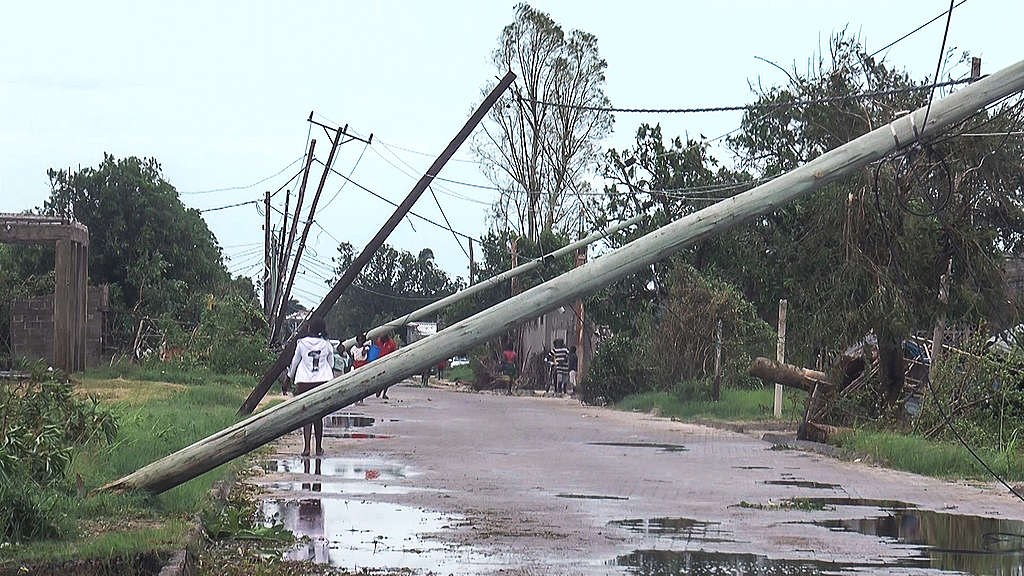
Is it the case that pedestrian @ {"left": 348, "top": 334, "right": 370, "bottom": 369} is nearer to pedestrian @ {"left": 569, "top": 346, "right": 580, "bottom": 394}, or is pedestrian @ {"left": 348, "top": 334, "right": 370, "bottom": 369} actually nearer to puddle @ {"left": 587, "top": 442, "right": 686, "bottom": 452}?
pedestrian @ {"left": 569, "top": 346, "right": 580, "bottom": 394}

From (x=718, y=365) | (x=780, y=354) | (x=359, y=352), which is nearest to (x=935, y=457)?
(x=780, y=354)

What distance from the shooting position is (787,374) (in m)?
22.6

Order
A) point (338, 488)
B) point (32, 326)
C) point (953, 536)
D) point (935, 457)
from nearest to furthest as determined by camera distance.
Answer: point (953, 536) → point (338, 488) → point (935, 457) → point (32, 326)

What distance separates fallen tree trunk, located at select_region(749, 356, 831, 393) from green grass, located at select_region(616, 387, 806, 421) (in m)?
3.18

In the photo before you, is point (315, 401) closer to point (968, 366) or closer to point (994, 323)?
point (968, 366)

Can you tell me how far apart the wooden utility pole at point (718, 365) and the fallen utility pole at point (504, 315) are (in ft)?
60.9

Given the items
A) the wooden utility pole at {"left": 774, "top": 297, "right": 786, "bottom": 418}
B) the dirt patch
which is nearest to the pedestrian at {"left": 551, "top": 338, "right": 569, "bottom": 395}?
the dirt patch

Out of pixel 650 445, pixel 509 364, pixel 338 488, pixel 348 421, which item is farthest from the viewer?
pixel 509 364

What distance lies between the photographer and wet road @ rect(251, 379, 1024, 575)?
32.3 ft

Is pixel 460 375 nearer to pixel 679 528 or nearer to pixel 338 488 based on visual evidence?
pixel 338 488

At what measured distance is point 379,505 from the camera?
12.9 metres

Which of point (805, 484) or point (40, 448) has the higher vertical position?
point (40, 448)

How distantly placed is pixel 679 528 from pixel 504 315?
241 cm

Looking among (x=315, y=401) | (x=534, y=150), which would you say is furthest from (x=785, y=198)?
(x=534, y=150)
